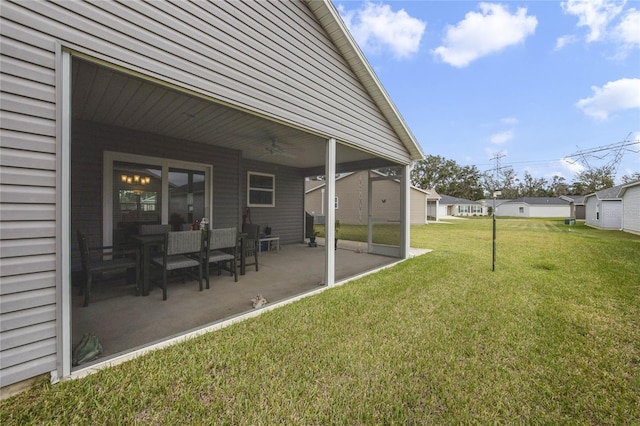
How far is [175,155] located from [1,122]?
4.31 m

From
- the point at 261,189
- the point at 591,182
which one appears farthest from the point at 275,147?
the point at 591,182

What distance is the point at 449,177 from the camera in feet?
162

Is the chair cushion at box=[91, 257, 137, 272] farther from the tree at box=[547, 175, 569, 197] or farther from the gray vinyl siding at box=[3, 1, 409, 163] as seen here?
the tree at box=[547, 175, 569, 197]

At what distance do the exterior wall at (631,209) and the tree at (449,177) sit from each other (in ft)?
112

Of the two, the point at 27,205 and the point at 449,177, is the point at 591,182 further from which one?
the point at 27,205

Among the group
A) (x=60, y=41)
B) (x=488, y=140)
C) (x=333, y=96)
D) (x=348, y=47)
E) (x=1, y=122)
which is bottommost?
(x=1, y=122)

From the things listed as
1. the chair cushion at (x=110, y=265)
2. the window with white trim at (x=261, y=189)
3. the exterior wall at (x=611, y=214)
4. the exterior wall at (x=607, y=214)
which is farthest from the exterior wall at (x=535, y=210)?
the chair cushion at (x=110, y=265)

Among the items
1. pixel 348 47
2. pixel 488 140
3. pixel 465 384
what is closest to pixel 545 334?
pixel 465 384

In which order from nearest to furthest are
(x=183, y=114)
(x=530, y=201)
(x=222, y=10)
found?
(x=222, y=10) < (x=183, y=114) < (x=530, y=201)

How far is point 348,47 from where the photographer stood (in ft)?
14.3

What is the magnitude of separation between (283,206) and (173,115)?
197 inches

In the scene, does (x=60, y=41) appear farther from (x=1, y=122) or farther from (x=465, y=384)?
(x=465, y=384)

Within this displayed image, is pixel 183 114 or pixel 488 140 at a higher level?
pixel 488 140

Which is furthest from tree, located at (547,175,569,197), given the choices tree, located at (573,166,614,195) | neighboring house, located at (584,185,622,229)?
neighboring house, located at (584,185,622,229)
